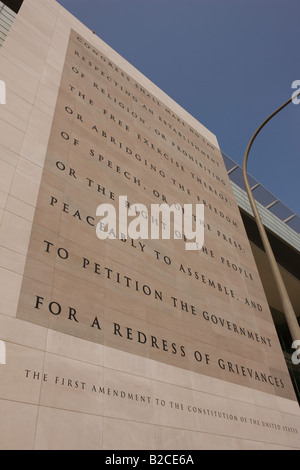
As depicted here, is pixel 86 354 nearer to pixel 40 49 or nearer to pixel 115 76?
pixel 40 49

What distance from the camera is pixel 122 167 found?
12867mm

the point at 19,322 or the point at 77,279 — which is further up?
the point at 77,279

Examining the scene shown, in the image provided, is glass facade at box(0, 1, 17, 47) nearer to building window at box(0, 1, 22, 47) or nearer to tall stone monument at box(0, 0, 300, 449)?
building window at box(0, 1, 22, 47)

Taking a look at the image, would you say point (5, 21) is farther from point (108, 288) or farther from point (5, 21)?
point (108, 288)

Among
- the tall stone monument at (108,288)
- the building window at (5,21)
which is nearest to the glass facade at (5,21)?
the building window at (5,21)

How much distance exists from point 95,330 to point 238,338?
554 cm

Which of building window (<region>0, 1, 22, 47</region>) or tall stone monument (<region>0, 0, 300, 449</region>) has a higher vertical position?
building window (<region>0, 1, 22, 47</region>)

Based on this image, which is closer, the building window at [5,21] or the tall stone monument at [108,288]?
the tall stone monument at [108,288]

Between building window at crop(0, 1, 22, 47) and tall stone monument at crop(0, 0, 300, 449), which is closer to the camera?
tall stone monument at crop(0, 0, 300, 449)

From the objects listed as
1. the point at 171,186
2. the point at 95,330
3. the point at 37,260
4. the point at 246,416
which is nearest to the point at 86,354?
the point at 95,330

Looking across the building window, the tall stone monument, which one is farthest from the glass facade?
the tall stone monument

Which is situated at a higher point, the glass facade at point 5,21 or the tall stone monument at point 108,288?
the glass facade at point 5,21

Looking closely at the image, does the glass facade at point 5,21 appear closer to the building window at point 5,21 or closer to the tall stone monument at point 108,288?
the building window at point 5,21

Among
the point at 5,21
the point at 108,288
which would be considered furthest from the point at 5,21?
the point at 108,288
